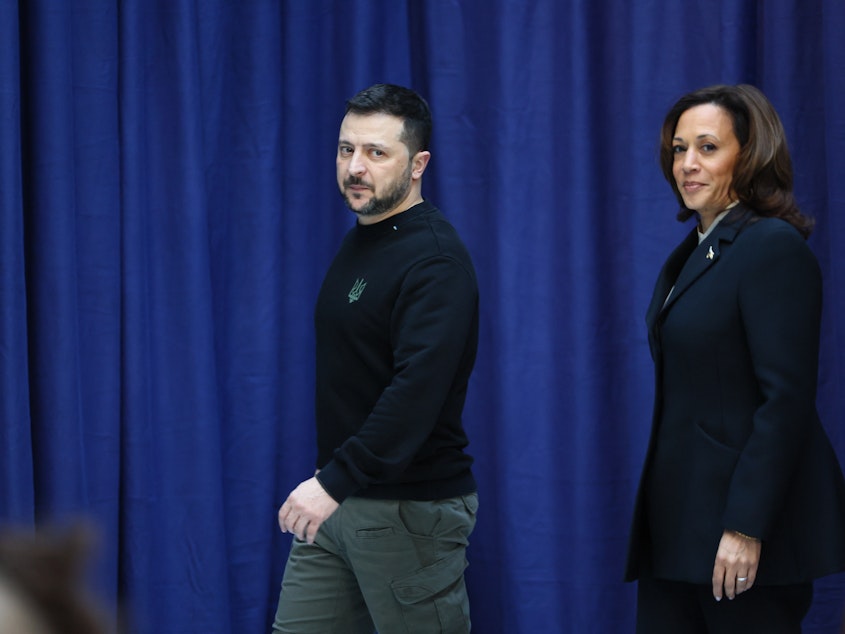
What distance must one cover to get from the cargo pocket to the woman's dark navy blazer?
1.33 ft

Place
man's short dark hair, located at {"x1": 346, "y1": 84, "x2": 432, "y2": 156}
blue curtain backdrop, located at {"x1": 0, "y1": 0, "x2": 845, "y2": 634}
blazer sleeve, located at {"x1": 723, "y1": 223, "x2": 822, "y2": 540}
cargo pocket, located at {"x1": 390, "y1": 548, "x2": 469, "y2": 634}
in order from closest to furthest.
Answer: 1. blazer sleeve, located at {"x1": 723, "y1": 223, "x2": 822, "y2": 540}
2. cargo pocket, located at {"x1": 390, "y1": 548, "x2": 469, "y2": 634}
3. man's short dark hair, located at {"x1": 346, "y1": 84, "x2": 432, "y2": 156}
4. blue curtain backdrop, located at {"x1": 0, "y1": 0, "x2": 845, "y2": 634}

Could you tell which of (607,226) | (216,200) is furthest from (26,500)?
(607,226)

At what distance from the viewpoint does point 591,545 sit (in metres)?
2.88

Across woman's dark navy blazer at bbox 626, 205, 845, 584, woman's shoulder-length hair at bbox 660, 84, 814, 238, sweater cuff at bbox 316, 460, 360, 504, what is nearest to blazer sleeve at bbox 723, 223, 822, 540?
woman's dark navy blazer at bbox 626, 205, 845, 584

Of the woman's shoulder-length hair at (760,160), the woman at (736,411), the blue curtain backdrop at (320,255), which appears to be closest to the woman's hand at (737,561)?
the woman at (736,411)

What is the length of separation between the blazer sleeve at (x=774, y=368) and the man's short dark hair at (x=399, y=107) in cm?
73

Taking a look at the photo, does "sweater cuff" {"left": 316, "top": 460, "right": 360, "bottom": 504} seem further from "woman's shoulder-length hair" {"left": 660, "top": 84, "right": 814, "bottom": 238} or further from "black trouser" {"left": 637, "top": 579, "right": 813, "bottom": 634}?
"woman's shoulder-length hair" {"left": 660, "top": 84, "right": 814, "bottom": 238}

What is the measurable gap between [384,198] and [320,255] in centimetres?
91

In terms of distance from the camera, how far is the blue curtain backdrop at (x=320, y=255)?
2.72 meters

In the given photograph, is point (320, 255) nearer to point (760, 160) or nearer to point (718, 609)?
point (760, 160)

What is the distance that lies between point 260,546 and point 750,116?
174 cm

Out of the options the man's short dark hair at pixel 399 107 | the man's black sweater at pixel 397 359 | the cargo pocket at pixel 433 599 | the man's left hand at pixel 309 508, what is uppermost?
the man's short dark hair at pixel 399 107

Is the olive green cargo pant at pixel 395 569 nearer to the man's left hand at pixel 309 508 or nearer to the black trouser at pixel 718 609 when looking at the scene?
the man's left hand at pixel 309 508

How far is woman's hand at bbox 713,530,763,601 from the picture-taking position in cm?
172
